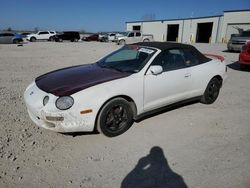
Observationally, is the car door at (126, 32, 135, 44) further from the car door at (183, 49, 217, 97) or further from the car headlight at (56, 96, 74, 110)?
the car headlight at (56, 96, 74, 110)

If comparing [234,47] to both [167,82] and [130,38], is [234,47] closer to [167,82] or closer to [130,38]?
[130,38]

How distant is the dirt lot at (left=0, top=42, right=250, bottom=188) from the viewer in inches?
97.4

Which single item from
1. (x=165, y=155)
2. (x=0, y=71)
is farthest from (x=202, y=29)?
(x=165, y=155)

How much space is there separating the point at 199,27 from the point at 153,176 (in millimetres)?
44731

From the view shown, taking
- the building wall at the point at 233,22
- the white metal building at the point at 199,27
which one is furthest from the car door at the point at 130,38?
the building wall at the point at 233,22

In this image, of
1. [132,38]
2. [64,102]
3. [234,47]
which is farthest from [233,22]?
[64,102]

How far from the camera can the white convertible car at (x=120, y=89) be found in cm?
295

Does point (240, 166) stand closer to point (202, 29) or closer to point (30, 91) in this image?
point (30, 91)

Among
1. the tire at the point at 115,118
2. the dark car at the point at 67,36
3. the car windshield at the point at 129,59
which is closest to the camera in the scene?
the tire at the point at 115,118

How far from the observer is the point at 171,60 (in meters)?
4.00

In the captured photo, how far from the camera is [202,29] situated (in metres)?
43.2

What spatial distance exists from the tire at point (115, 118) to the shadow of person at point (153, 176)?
2.42 ft

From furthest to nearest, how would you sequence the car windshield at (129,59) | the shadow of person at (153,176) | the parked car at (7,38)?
the parked car at (7,38) < the car windshield at (129,59) < the shadow of person at (153,176)

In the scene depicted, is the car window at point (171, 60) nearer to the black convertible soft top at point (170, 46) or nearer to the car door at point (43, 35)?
the black convertible soft top at point (170, 46)
